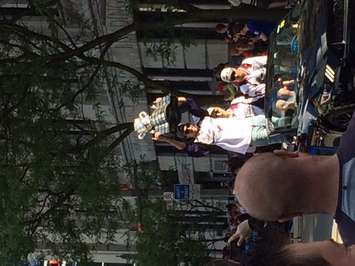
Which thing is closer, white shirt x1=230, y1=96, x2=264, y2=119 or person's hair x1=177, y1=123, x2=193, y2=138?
person's hair x1=177, y1=123, x2=193, y2=138

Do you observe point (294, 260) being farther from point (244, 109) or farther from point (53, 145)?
point (53, 145)

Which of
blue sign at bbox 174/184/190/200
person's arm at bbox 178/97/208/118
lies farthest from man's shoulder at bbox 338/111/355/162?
blue sign at bbox 174/184/190/200

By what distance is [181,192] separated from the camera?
2291cm

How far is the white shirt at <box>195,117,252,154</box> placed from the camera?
11156 mm

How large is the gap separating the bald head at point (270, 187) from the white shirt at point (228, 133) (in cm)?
773

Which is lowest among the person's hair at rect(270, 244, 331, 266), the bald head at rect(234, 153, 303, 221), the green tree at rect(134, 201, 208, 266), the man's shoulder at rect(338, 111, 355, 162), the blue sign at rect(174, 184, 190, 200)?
the blue sign at rect(174, 184, 190, 200)

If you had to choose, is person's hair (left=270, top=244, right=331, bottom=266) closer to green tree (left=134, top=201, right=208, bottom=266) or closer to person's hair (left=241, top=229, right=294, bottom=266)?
person's hair (left=241, top=229, right=294, bottom=266)

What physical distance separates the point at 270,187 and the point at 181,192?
1966 centimetres

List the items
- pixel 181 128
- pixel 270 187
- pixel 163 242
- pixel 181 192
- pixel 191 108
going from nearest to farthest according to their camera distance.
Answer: pixel 270 187 → pixel 181 128 → pixel 191 108 → pixel 163 242 → pixel 181 192

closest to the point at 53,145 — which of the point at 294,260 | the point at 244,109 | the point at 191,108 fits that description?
the point at 191,108

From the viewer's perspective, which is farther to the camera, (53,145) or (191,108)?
(53,145)

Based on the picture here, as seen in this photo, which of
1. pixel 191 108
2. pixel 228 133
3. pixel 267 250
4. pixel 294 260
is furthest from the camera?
pixel 191 108

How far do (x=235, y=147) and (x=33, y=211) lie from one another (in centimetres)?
611

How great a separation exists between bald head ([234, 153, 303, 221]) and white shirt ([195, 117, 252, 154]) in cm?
773
